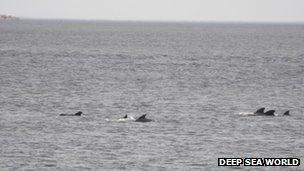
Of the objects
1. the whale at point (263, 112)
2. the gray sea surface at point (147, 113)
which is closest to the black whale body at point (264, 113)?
the whale at point (263, 112)

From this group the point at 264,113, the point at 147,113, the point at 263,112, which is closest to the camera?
the point at 264,113

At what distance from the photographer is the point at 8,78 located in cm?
8362

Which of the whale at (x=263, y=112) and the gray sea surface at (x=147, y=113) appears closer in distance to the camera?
the gray sea surface at (x=147, y=113)

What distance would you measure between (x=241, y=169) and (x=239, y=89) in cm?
3790

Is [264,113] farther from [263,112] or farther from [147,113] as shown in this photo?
[147,113]

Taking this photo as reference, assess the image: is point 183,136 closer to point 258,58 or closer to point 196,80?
point 196,80

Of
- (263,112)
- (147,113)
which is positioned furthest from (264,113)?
(147,113)

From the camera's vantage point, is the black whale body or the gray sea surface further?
the black whale body

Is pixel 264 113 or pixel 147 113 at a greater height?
pixel 264 113

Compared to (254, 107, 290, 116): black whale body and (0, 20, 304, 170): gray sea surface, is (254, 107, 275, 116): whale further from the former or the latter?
(0, 20, 304, 170): gray sea surface

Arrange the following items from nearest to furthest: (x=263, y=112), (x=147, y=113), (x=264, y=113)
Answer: (x=264, y=113), (x=263, y=112), (x=147, y=113)

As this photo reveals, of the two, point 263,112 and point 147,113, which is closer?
point 263,112

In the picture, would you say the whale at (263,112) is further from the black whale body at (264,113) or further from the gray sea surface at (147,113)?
the gray sea surface at (147,113)

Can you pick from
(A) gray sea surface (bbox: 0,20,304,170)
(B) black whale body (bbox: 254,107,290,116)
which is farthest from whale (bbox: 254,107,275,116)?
(A) gray sea surface (bbox: 0,20,304,170)
